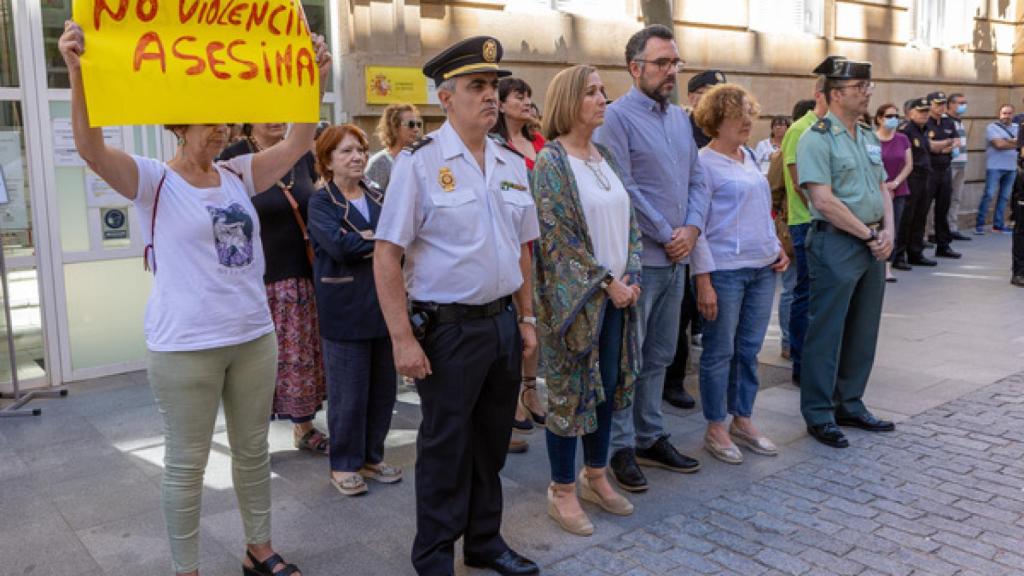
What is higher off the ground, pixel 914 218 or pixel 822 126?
pixel 822 126

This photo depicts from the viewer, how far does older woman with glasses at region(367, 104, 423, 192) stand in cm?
623

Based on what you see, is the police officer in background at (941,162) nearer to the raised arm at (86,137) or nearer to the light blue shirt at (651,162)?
the light blue shirt at (651,162)

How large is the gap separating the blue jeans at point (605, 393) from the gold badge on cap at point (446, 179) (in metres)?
1.07

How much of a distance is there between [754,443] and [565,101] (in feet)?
7.64

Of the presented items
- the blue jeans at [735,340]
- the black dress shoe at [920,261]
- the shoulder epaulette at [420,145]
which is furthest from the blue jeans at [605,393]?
the black dress shoe at [920,261]

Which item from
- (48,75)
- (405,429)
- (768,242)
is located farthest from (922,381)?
(48,75)

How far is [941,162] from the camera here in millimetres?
12977

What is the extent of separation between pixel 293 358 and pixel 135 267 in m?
2.92

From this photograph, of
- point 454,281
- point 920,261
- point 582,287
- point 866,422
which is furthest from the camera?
point 920,261

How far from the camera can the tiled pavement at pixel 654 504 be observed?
388cm

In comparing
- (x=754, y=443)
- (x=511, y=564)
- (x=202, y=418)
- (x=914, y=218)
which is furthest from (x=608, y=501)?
(x=914, y=218)

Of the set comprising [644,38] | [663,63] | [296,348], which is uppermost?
[644,38]

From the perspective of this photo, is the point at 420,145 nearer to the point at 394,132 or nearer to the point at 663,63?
the point at 663,63

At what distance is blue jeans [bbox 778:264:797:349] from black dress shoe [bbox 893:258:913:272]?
5314 mm
